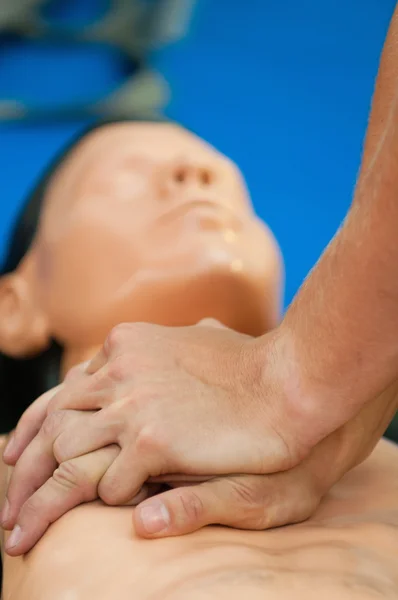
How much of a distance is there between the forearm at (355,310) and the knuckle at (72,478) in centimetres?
21

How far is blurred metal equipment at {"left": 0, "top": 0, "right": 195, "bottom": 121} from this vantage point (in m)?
2.28

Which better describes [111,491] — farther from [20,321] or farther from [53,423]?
[20,321]

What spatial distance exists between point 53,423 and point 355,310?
34 cm

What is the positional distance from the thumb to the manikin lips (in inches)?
27.7

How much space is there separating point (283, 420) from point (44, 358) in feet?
2.96

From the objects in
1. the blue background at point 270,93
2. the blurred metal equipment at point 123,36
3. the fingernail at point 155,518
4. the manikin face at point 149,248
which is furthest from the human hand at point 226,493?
the blurred metal equipment at point 123,36

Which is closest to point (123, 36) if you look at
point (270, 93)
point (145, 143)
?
point (270, 93)

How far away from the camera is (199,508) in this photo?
0.75 meters

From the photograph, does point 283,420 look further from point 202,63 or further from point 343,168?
point 202,63

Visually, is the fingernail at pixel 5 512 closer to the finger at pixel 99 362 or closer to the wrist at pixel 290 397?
the finger at pixel 99 362

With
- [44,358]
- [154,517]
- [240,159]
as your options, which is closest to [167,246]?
[44,358]

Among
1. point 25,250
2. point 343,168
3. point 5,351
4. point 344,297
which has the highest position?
point 344,297

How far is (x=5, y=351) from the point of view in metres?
1.60

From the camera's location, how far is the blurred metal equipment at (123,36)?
2.28 metres
